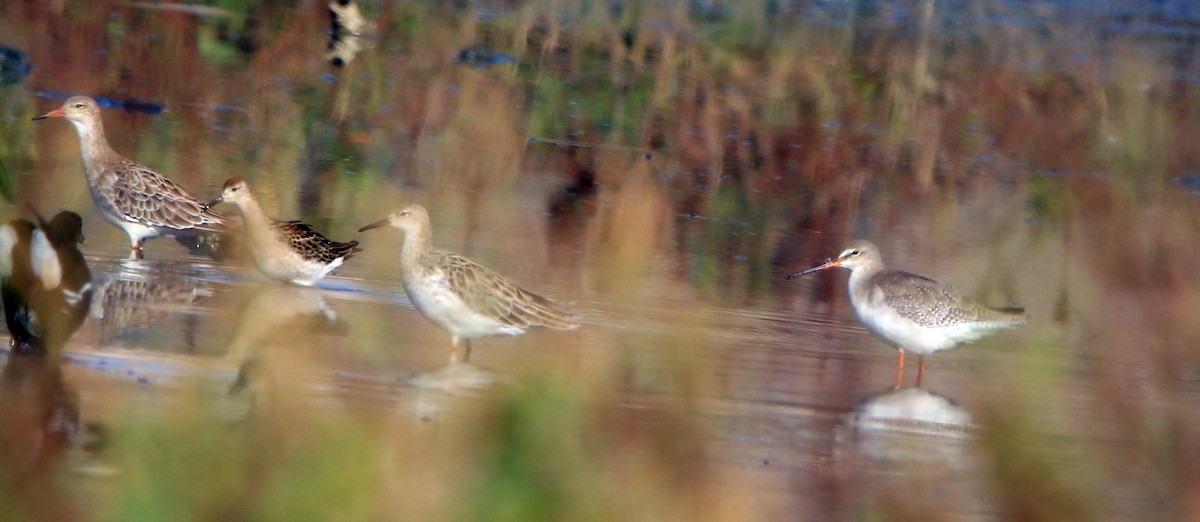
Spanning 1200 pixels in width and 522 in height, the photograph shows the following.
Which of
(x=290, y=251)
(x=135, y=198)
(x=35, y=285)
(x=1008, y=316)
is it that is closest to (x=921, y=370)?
(x=1008, y=316)

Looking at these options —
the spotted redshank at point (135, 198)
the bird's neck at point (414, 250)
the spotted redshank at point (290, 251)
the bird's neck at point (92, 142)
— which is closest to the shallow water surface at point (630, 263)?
the spotted redshank at point (290, 251)

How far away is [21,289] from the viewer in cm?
721

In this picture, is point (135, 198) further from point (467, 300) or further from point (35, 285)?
point (35, 285)

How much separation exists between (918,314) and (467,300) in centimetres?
235

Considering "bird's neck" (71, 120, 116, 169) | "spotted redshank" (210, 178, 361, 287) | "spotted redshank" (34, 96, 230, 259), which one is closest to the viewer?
"spotted redshank" (210, 178, 361, 287)

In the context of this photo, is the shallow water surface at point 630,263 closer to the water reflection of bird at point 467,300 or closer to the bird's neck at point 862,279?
the water reflection of bird at point 467,300

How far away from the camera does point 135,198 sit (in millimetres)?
10289

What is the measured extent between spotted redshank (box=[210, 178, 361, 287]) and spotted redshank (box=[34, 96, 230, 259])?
22.8 inches

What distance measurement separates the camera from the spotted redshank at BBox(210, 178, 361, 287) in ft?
32.1

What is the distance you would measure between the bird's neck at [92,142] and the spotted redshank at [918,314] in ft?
15.5

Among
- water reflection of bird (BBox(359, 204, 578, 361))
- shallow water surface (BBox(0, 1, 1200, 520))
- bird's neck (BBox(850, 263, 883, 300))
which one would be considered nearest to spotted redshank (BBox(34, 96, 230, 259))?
shallow water surface (BBox(0, 1, 1200, 520))


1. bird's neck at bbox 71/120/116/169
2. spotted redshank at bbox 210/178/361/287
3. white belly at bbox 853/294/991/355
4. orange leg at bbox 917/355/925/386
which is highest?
bird's neck at bbox 71/120/116/169

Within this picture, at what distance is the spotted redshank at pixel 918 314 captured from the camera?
9.06 m

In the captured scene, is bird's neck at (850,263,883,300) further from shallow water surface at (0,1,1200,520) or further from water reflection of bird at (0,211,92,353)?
water reflection of bird at (0,211,92,353)
